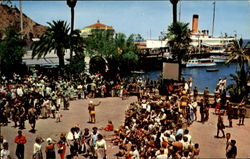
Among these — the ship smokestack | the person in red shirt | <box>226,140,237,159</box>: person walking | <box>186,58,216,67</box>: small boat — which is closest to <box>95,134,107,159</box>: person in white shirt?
the person in red shirt

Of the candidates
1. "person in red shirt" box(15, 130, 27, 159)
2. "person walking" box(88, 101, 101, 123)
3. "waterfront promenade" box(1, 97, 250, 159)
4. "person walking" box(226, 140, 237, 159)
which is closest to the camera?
"person walking" box(226, 140, 237, 159)

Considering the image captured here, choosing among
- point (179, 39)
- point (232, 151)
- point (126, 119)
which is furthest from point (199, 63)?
point (232, 151)

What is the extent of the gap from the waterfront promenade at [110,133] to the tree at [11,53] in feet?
47.2

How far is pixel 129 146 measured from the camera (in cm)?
1335

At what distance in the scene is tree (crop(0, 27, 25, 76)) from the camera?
1446 inches

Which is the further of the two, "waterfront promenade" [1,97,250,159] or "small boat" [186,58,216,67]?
"small boat" [186,58,216,67]

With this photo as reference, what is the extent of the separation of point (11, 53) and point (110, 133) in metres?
24.4

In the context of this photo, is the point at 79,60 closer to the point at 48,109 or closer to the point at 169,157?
the point at 48,109

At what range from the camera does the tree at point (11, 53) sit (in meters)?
36.7

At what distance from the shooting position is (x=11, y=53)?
3797 cm

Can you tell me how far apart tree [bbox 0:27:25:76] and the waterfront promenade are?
1438cm

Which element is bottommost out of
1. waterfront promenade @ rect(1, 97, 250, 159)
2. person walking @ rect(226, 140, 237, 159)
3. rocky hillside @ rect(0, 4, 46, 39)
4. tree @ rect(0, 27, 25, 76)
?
waterfront promenade @ rect(1, 97, 250, 159)

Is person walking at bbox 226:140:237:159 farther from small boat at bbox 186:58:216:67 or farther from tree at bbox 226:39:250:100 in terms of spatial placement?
small boat at bbox 186:58:216:67

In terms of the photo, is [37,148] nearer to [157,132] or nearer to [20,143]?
[20,143]
